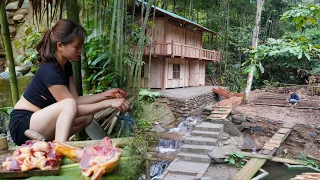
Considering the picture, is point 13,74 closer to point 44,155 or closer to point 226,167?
point 44,155

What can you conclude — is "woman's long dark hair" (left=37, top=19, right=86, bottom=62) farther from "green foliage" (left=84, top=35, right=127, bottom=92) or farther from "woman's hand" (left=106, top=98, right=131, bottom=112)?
"woman's hand" (left=106, top=98, right=131, bottom=112)

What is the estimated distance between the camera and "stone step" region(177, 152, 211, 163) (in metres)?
5.16

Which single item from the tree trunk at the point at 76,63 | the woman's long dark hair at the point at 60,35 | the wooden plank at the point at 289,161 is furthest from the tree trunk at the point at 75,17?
the wooden plank at the point at 289,161

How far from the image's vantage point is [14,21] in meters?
4.12

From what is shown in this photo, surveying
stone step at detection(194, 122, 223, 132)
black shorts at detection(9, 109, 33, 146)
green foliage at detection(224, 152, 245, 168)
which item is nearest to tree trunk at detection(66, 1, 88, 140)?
black shorts at detection(9, 109, 33, 146)

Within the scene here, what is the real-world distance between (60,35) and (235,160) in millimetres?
4768

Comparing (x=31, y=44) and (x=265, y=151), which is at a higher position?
(x=31, y=44)

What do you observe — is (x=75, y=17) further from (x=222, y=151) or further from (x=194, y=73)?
(x=194, y=73)

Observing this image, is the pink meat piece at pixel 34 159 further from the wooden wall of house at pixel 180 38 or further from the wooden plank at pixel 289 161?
the wooden plank at pixel 289 161

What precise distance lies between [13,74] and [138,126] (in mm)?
1246

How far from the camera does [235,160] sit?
5199mm

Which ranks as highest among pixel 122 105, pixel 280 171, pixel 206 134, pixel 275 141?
pixel 122 105

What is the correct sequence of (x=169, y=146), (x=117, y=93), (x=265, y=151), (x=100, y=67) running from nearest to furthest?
(x=117, y=93) < (x=100, y=67) < (x=265, y=151) < (x=169, y=146)

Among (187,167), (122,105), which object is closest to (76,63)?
(122,105)
